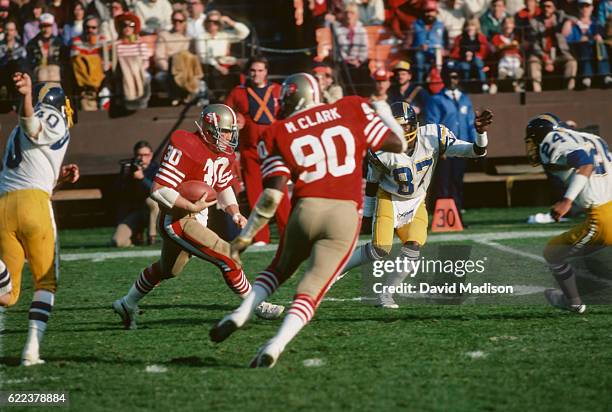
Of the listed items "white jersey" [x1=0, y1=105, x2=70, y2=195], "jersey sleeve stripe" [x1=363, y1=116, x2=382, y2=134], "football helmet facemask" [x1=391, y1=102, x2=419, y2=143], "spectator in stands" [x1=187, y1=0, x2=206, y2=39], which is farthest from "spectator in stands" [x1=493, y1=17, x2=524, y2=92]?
"white jersey" [x1=0, y1=105, x2=70, y2=195]

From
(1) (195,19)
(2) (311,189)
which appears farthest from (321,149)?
(1) (195,19)

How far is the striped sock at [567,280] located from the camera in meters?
7.07

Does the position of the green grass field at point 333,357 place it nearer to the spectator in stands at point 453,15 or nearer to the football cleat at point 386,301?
the football cleat at point 386,301

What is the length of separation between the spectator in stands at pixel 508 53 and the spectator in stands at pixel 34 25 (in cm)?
652

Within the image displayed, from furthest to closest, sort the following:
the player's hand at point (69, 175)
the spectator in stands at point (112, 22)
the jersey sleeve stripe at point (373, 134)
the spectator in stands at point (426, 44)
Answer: the spectator in stands at point (426, 44) < the spectator in stands at point (112, 22) < the player's hand at point (69, 175) < the jersey sleeve stripe at point (373, 134)

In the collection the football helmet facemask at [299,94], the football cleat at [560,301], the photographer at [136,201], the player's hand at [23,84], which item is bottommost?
the photographer at [136,201]

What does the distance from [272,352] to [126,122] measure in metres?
9.26

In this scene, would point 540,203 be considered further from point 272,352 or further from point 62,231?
point 272,352

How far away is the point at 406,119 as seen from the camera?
761cm

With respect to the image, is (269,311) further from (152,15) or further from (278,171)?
(152,15)

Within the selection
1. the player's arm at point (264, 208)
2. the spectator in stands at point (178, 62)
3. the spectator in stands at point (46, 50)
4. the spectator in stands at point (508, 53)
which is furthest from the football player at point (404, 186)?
the spectator in stands at point (46, 50)

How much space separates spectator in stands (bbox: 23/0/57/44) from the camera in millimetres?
14330

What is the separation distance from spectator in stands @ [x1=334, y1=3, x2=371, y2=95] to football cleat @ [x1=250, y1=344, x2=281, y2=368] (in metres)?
9.21

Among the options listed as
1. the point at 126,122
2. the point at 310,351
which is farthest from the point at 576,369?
the point at 126,122
